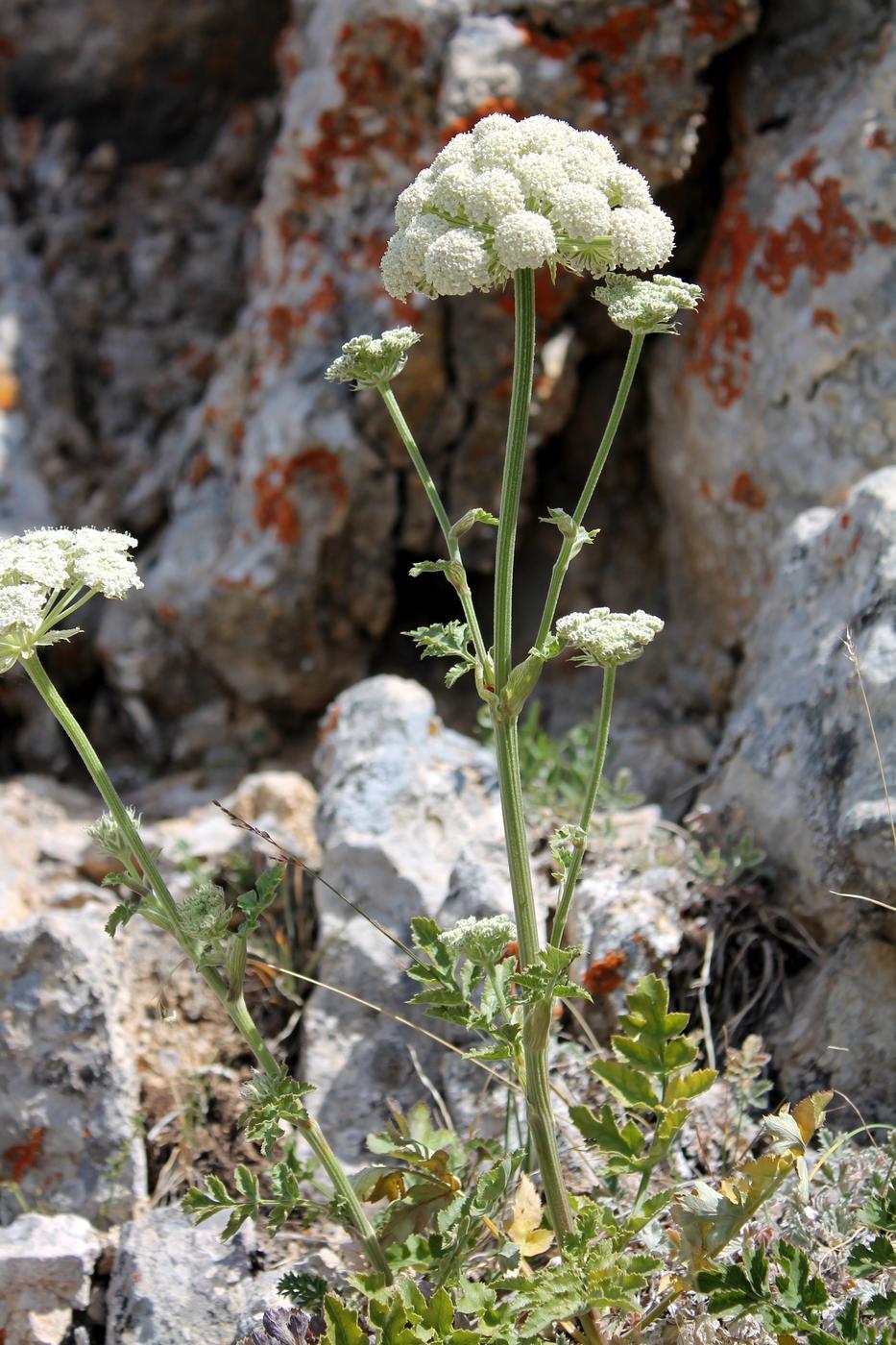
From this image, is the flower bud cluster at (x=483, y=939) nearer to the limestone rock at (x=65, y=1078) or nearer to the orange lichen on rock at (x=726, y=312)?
the limestone rock at (x=65, y=1078)

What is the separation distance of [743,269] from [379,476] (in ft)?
5.47

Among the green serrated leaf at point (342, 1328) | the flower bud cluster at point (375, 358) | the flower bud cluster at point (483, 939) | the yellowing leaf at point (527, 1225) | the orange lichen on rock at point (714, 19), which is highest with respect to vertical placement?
the orange lichen on rock at point (714, 19)

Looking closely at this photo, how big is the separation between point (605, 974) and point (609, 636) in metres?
1.41

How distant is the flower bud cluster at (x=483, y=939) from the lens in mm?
2352

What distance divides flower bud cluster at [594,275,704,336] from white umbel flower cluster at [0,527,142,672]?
39.6 inches

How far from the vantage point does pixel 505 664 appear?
2285mm

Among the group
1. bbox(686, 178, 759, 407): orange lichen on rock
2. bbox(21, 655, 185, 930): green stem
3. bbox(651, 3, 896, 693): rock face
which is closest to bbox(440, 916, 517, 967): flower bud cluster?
bbox(21, 655, 185, 930): green stem

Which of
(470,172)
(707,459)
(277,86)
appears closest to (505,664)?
(470,172)

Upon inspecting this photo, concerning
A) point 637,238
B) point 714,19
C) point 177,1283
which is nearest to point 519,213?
point 637,238

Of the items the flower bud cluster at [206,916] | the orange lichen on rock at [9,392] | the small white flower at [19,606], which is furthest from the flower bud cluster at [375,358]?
the orange lichen on rock at [9,392]

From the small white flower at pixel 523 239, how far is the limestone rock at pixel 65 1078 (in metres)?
2.22

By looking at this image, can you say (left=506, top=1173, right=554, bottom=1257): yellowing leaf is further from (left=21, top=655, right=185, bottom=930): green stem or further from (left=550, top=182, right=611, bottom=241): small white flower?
(left=550, top=182, right=611, bottom=241): small white flower

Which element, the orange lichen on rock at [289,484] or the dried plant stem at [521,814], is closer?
the dried plant stem at [521,814]

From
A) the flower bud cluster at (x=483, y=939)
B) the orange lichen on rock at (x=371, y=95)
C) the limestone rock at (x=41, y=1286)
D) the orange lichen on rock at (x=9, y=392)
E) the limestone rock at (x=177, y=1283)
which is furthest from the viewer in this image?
the orange lichen on rock at (x=9, y=392)
